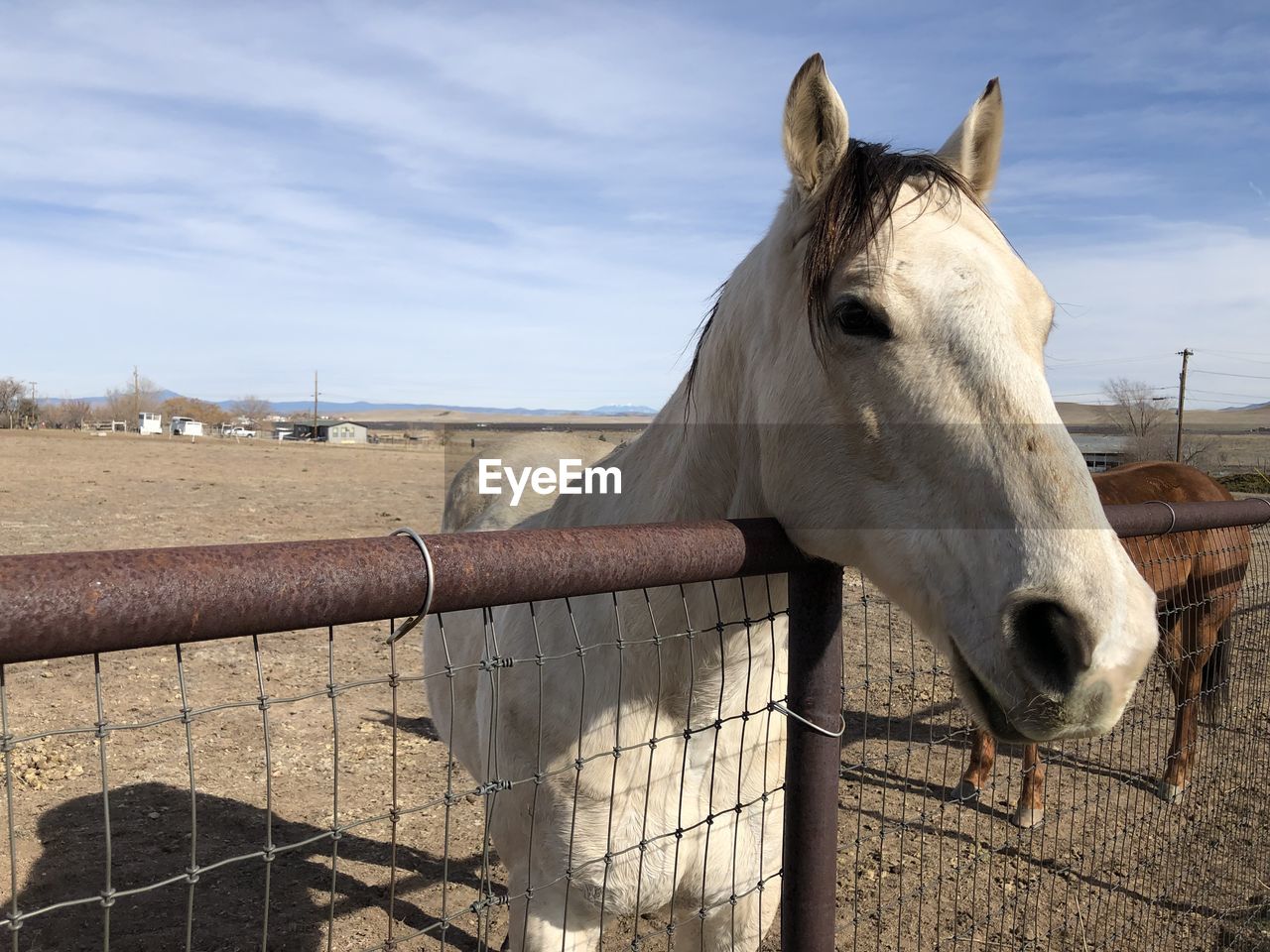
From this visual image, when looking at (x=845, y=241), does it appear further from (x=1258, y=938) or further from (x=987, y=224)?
(x=1258, y=938)

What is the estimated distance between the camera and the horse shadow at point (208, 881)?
11.0 feet

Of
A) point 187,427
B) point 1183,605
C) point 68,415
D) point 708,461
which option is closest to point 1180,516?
point 708,461

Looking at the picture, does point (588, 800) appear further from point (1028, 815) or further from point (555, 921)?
point (1028, 815)

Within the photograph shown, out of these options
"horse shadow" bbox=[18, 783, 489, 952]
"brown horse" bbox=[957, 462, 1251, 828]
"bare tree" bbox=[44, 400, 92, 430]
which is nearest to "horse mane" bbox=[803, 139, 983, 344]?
"horse shadow" bbox=[18, 783, 489, 952]

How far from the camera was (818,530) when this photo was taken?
5.00 feet

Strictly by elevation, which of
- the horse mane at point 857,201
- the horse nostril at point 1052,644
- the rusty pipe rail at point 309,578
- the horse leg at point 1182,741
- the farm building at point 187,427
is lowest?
the horse leg at point 1182,741

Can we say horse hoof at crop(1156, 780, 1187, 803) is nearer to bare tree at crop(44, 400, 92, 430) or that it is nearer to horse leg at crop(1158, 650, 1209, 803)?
→ horse leg at crop(1158, 650, 1209, 803)

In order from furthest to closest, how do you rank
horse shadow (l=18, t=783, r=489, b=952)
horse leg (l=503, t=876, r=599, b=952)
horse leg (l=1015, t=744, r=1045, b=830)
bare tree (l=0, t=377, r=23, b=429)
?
bare tree (l=0, t=377, r=23, b=429) < horse leg (l=1015, t=744, r=1045, b=830) < horse shadow (l=18, t=783, r=489, b=952) < horse leg (l=503, t=876, r=599, b=952)

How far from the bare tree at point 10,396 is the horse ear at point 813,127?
62.1 meters

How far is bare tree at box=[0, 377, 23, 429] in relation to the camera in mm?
52438

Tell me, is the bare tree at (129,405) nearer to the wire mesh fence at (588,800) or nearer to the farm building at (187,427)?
the farm building at (187,427)

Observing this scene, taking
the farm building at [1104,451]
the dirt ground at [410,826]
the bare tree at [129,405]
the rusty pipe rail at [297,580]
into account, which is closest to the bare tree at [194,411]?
the bare tree at [129,405]

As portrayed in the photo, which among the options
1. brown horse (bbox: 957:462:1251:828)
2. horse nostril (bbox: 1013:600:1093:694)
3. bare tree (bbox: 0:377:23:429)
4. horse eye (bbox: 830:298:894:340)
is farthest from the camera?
bare tree (bbox: 0:377:23:429)

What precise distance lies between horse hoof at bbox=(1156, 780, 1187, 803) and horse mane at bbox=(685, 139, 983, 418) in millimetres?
4405
